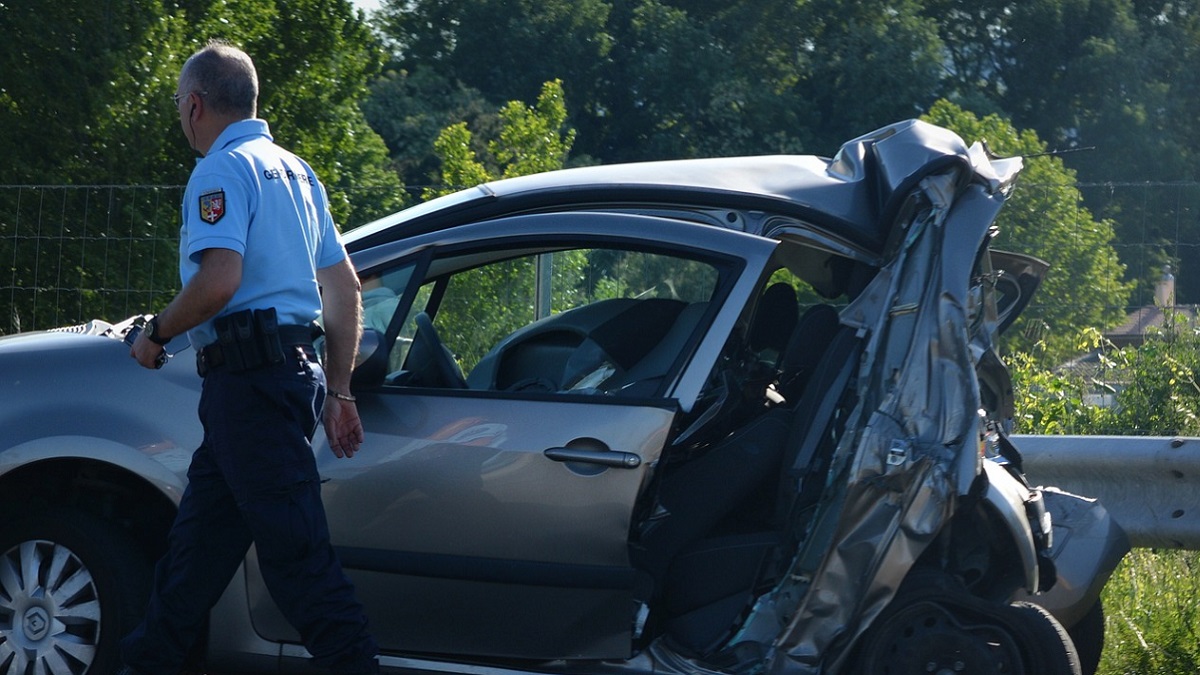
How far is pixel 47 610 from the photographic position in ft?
12.3

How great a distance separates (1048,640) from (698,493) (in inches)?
39.2

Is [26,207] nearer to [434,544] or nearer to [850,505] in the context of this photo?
[434,544]

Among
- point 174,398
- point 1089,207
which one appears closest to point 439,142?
point 1089,207

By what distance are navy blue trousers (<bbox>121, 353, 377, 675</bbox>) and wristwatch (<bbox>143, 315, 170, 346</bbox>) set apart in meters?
0.15

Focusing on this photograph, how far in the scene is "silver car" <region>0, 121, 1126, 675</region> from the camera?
3658 millimetres

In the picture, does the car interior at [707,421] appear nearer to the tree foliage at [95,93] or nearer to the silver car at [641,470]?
the silver car at [641,470]

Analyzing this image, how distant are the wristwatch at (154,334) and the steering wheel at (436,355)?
0.74 metres

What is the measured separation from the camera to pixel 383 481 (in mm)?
3703

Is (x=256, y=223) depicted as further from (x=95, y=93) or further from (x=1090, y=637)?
(x=95, y=93)

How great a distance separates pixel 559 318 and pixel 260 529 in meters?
1.18

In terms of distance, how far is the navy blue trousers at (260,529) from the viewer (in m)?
3.34

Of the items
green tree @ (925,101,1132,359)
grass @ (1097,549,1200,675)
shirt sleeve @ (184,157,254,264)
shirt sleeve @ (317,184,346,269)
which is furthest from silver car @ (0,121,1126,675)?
green tree @ (925,101,1132,359)

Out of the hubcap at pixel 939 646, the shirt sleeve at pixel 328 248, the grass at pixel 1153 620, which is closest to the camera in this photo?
the shirt sleeve at pixel 328 248

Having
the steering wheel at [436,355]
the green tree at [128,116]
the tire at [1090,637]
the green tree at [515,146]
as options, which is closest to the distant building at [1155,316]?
the tire at [1090,637]
